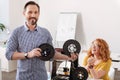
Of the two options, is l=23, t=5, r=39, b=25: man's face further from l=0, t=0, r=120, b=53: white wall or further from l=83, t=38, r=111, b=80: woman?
l=0, t=0, r=120, b=53: white wall

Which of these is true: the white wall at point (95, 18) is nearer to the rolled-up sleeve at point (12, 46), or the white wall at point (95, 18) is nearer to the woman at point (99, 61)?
the woman at point (99, 61)

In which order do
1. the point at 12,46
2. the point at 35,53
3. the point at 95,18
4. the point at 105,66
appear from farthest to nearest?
the point at 95,18 → the point at 105,66 → the point at 12,46 → the point at 35,53

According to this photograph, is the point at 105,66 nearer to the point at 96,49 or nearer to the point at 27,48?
the point at 96,49

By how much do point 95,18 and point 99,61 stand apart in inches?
129

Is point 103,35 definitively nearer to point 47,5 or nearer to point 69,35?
point 69,35

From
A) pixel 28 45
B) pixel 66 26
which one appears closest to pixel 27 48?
pixel 28 45

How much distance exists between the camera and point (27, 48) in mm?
1835

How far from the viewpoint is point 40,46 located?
70.3 inches

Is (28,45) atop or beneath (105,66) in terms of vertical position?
atop

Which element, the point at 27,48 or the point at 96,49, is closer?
the point at 27,48

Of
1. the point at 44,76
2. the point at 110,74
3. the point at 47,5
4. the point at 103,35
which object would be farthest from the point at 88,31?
the point at 44,76

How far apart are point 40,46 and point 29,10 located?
0.99ft

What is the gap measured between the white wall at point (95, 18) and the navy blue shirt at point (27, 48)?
4.07 m

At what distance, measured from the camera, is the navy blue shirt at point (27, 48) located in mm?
1833
